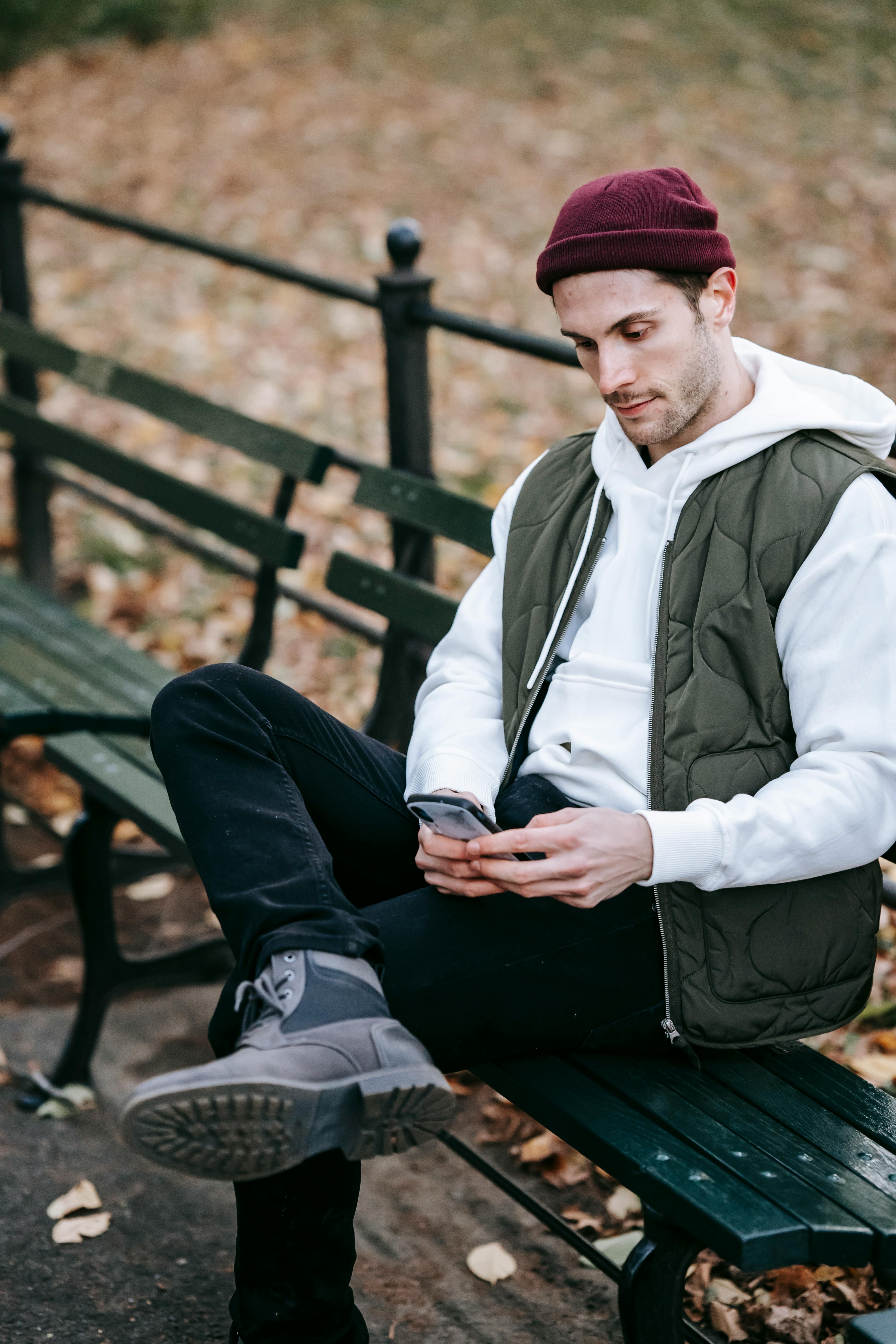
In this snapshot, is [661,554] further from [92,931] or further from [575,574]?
[92,931]

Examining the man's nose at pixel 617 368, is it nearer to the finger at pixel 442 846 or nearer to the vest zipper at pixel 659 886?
the vest zipper at pixel 659 886

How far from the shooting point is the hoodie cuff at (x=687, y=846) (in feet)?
6.11

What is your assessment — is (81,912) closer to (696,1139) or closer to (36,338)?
(696,1139)

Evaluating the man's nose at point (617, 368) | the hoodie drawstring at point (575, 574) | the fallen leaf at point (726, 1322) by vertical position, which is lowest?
the fallen leaf at point (726, 1322)

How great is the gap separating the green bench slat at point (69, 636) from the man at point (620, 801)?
1.41 meters

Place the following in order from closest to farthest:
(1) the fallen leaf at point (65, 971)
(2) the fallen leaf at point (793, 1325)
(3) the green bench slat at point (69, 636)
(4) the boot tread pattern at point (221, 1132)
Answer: (4) the boot tread pattern at point (221, 1132)
(2) the fallen leaf at point (793, 1325)
(1) the fallen leaf at point (65, 971)
(3) the green bench slat at point (69, 636)

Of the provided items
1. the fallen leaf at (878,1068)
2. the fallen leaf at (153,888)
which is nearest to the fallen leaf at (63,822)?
the fallen leaf at (153,888)

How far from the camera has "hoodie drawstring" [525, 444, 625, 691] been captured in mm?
2262

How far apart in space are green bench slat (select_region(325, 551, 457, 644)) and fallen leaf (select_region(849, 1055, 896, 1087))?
1.25 metres

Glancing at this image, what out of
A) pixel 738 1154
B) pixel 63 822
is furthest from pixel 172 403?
pixel 738 1154

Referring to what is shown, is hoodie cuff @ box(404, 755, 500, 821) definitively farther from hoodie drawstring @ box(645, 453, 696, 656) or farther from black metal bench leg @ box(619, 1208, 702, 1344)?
black metal bench leg @ box(619, 1208, 702, 1344)

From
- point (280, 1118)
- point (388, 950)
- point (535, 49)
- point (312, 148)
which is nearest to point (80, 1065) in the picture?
point (388, 950)

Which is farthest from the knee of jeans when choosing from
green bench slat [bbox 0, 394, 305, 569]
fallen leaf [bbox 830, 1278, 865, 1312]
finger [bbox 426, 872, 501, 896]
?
fallen leaf [bbox 830, 1278, 865, 1312]

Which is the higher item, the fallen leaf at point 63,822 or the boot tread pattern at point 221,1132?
the boot tread pattern at point 221,1132
